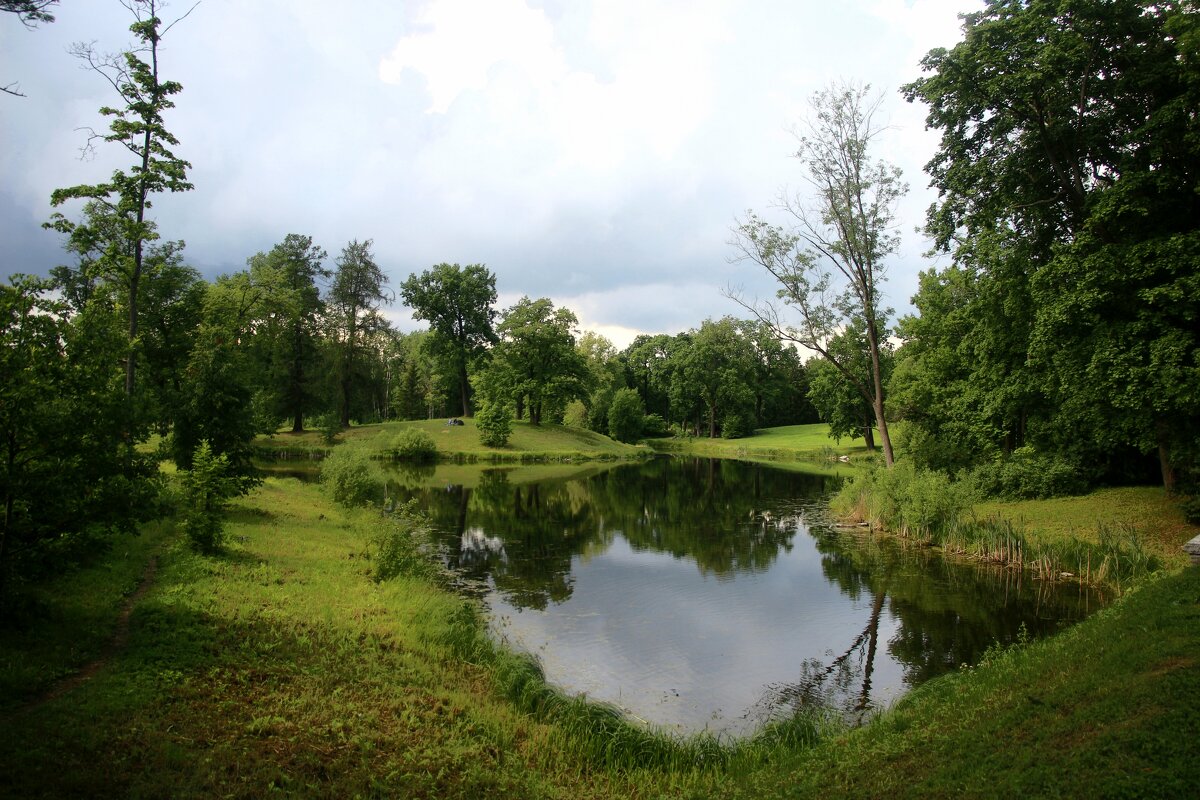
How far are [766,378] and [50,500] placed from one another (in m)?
90.9

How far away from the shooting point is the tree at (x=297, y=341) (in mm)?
51125

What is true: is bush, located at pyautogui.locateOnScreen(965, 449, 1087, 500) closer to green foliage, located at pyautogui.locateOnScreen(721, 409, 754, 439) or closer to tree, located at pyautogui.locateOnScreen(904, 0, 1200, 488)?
tree, located at pyautogui.locateOnScreen(904, 0, 1200, 488)

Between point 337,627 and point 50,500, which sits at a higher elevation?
point 50,500

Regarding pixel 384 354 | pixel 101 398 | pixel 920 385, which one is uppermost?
pixel 384 354

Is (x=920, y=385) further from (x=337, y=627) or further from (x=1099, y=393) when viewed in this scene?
(x=337, y=627)

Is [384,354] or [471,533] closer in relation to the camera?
[471,533]

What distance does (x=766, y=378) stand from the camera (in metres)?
93.0

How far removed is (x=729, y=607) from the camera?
15781 mm

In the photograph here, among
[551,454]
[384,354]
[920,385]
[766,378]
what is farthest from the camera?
[766,378]

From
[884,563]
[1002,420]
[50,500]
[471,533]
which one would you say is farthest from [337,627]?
[1002,420]

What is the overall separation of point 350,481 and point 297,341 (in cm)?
3273

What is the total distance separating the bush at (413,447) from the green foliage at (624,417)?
29.0 m

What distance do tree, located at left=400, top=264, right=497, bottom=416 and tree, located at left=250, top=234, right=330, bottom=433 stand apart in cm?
Answer: 919

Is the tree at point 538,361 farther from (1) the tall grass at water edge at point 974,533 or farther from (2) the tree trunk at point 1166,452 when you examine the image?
(2) the tree trunk at point 1166,452
